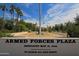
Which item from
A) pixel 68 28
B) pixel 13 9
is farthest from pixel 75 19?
pixel 13 9

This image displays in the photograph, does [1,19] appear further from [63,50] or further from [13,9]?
[63,50]

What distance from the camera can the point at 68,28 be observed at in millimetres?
4207

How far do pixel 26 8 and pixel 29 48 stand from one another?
0.47 m

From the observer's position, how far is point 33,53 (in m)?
4.21

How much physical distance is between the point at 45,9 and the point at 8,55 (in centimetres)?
69

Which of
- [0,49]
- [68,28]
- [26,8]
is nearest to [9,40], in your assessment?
[0,49]

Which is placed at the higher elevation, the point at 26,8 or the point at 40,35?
the point at 26,8

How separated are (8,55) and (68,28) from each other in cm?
77

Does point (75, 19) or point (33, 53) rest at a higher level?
point (75, 19)

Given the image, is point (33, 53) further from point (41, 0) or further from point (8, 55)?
point (41, 0)

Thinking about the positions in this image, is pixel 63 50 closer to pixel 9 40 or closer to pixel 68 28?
pixel 68 28

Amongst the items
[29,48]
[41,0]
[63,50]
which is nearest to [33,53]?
[29,48]

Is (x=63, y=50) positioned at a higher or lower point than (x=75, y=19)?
lower

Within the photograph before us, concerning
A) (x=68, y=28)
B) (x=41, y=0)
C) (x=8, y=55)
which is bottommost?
(x=8, y=55)
